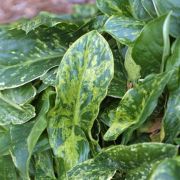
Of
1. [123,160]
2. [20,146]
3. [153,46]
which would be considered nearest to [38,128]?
[20,146]

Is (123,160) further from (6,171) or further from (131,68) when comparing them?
(6,171)

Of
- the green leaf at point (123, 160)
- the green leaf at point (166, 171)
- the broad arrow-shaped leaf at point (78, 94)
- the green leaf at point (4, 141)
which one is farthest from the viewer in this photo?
the green leaf at point (4, 141)

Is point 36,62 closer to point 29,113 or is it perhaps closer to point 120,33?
point 29,113

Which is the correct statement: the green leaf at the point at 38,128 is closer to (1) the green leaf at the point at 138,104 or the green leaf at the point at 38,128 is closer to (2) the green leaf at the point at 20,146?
(2) the green leaf at the point at 20,146

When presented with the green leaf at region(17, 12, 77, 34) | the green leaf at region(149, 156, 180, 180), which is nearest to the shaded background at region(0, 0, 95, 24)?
the green leaf at region(17, 12, 77, 34)

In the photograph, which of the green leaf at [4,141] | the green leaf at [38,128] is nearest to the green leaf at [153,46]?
the green leaf at [38,128]
